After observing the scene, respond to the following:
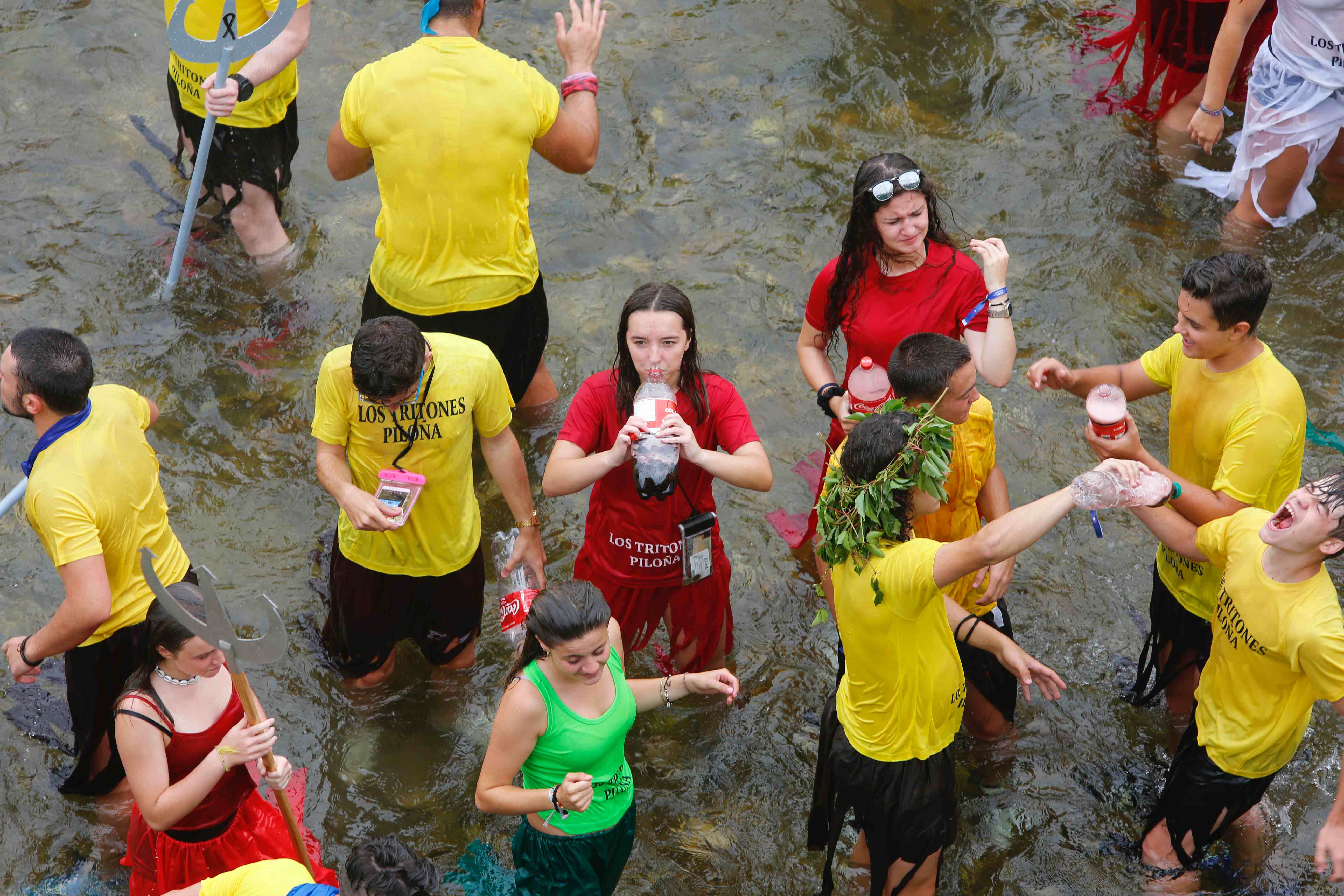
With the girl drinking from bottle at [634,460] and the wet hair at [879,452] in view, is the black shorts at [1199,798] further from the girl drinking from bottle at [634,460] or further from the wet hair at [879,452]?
the girl drinking from bottle at [634,460]

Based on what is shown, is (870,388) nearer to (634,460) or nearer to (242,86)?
(634,460)

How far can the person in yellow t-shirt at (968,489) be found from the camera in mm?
3904

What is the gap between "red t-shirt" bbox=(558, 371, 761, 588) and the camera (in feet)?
13.9

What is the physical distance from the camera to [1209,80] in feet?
20.7

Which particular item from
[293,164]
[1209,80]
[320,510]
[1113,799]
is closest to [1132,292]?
[1209,80]

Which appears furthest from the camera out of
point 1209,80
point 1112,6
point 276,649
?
point 1112,6

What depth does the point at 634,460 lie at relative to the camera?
13.6 feet

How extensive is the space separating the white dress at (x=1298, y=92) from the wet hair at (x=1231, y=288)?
273 cm

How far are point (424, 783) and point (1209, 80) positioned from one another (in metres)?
5.28

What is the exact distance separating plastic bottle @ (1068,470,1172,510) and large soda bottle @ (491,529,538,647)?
157cm

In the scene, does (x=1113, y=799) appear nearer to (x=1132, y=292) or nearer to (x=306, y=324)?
(x=1132, y=292)

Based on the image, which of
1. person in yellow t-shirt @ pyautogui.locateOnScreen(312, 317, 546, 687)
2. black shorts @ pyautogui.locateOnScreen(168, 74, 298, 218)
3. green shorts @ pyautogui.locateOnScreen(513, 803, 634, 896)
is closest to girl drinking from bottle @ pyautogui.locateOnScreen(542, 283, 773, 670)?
person in yellow t-shirt @ pyautogui.locateOnScreen(312, 317, 546, 687)

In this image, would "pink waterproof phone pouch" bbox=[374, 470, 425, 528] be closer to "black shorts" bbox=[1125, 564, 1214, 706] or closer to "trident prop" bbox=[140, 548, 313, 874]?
"trident prop" bbox=[140, 548, 313, 874]

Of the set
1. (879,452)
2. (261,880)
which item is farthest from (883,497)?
(261,880)
